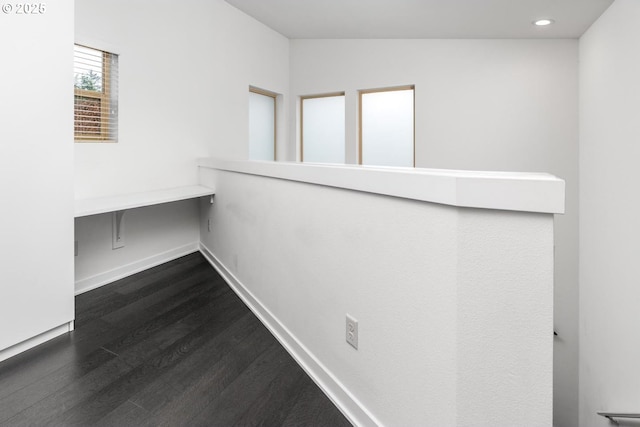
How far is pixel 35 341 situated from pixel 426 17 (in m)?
4.00

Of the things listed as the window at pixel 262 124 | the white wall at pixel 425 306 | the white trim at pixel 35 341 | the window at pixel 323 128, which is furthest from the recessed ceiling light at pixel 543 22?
the white trim at pixel 35 341

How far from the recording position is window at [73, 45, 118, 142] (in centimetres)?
264

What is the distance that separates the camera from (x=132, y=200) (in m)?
2.68

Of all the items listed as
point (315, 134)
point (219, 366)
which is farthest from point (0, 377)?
point (315, 134)

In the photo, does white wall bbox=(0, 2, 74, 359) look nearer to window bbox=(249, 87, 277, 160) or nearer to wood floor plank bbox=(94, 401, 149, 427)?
wood floor plank bbox=(94, 401, 149, 427)

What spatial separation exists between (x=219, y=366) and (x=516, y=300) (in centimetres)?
137

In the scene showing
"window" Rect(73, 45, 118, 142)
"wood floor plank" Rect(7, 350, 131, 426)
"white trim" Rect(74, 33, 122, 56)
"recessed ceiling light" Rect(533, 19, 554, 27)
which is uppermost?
"recessed ceiling light" Rect(533, 19, 554, 27)

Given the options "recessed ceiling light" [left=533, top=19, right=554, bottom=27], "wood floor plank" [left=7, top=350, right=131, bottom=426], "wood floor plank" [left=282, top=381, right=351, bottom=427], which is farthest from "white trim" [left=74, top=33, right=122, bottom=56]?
"recessed ceiling light" [left=533, top=19, right=554, bottom=27]

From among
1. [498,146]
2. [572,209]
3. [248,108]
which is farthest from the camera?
[248,108]

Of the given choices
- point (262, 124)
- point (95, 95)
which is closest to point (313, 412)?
point (95, 95)

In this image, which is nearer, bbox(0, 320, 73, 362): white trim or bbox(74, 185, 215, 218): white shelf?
bbox(0, 320, 73, 362): white trim

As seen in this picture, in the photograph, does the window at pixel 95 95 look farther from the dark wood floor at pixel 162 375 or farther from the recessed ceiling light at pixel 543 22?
the recessed ceiling light at pixel 543 22

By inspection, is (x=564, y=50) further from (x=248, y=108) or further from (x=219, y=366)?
(x=219, y=366)

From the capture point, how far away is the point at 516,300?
2.99 ft
